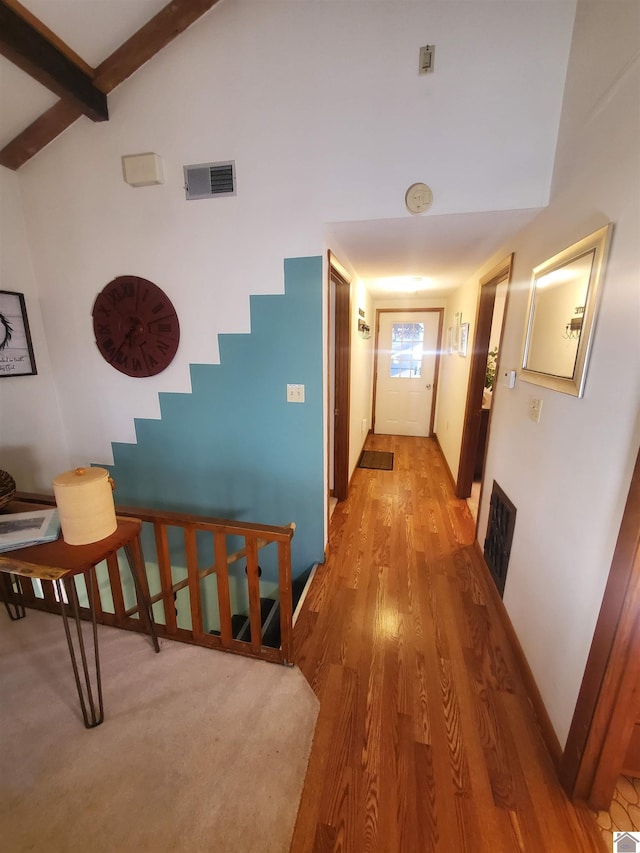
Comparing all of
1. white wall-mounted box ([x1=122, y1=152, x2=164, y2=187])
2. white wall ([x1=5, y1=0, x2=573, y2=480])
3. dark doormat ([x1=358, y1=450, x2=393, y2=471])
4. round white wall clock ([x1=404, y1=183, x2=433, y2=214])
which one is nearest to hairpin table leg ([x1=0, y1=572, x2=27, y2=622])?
white wall ([x1=5, y1=0, x2=573, y2=480])

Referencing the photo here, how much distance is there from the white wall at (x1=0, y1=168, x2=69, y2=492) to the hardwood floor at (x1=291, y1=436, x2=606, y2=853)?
2.11 meters

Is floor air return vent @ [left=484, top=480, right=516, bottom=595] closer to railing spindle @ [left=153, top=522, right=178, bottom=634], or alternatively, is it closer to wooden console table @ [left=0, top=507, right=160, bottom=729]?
railing spindle @ [left=153, top=522, right=178, bottom=634]

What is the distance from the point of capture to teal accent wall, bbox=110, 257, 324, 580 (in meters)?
1.94

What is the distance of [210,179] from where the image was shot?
1.83 metres

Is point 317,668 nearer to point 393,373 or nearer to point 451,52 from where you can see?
point 451,52

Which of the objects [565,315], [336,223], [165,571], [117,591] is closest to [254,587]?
[165,571]

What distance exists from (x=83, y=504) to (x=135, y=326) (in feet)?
4.54

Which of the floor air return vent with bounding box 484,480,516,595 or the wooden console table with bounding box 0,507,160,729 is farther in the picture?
the floor air return vent with bounding box 484,480,516,595

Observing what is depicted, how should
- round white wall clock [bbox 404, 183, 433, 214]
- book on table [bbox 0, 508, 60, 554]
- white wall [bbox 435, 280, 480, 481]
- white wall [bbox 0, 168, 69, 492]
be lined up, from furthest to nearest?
white wall [bbox 435, 280, 480, 481], white wall [bbox 0, 168, 69, 492], round white wall clock [bbox 404, 183, 433, 214], book on table [bbox 0, 508, 60, 554]

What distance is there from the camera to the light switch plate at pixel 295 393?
6.61 ft

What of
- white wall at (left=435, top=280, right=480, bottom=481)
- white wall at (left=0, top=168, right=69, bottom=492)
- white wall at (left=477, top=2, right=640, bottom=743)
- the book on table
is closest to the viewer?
white wall at (left=477, top=2, right=640, bottom=743)

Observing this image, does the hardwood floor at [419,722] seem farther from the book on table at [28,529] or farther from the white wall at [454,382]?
the white wall at [454,382]

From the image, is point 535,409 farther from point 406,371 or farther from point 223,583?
point 406,371

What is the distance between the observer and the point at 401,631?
1786 millimetres
